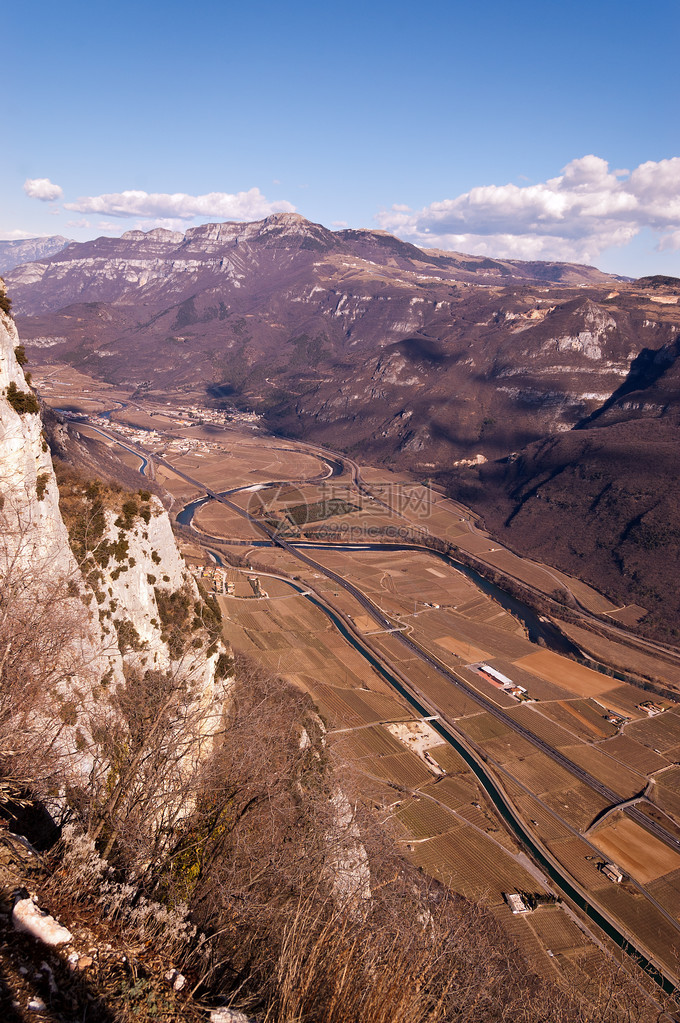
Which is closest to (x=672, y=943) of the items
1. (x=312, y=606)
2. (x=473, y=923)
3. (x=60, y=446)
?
(x=473, y=923)

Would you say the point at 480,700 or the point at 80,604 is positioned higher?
the point at 80,604

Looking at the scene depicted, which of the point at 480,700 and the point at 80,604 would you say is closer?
the point at 80,604

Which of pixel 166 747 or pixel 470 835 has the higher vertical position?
pixel 166 747

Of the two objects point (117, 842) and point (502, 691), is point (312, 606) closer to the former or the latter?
point (502, 691)

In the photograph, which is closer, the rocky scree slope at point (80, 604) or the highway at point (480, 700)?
the rocky scree slope at point (80, 604)

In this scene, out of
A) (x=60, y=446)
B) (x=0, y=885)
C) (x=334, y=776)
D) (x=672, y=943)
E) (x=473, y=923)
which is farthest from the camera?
(x=60, y=446)

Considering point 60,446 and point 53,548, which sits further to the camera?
point 60,446

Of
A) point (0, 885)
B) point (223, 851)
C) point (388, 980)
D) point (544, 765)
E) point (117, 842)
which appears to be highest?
point (0, 885)

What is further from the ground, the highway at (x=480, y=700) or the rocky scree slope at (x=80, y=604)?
the rocky scree slope at (x=80, y=604)
